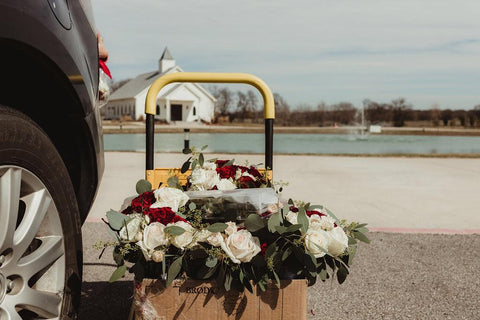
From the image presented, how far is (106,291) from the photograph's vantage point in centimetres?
341

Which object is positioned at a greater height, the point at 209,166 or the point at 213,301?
the point at 209,166

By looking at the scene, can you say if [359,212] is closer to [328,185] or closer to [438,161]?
A: [328,185]

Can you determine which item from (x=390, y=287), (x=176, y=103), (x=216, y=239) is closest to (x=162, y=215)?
(x=216, y=239)

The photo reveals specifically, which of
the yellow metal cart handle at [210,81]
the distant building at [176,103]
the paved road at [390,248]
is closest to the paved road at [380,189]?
the paved road at [390,248]

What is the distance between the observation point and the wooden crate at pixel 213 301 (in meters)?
1.98

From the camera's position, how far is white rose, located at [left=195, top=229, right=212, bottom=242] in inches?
80.2

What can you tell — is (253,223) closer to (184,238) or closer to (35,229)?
(184,238)

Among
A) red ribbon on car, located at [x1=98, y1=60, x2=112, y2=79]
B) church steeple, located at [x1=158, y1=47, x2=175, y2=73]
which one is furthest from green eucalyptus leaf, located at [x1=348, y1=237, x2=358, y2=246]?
church steeple, located at [x1=158, y1=47, x2=175, y2=73]

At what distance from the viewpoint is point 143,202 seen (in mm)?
2207

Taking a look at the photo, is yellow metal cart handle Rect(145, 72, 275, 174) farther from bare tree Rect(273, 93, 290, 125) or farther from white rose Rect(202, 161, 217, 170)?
bare tree Rect(273, 93, 290, 125)

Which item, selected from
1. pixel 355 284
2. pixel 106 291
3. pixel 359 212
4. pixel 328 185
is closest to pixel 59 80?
pixel 106 291

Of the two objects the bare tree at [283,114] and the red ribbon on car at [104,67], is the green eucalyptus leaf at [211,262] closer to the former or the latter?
the red ribbon on car at [104,67]

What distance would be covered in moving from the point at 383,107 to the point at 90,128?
264 ft

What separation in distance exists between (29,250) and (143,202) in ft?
1.50
